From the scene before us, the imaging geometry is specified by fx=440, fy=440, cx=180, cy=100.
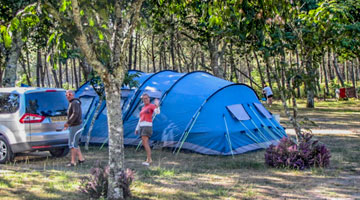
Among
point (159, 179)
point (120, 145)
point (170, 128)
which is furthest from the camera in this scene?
point (170, 128)

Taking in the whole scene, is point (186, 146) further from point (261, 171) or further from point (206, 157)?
point (261, 171)

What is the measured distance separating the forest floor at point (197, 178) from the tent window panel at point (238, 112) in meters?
1.00

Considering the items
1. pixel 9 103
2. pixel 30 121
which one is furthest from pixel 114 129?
pixel 9 103

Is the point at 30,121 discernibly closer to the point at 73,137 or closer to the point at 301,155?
the point at 73,137

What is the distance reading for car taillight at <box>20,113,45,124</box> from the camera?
9842 mm

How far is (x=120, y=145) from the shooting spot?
6391 millimetres

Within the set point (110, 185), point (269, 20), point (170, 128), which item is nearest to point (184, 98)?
point (170, 128)

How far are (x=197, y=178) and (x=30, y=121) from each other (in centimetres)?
408

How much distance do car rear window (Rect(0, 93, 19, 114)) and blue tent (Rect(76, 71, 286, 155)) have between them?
3.31m

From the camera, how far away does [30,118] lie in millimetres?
9875

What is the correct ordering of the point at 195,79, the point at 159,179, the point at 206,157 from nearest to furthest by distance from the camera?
1. the point at 159,179
2. the point at 206,157
3. the point at 195,79

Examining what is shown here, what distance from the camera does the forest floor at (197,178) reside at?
7.20 m

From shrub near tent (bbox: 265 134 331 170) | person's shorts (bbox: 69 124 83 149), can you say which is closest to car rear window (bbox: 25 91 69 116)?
person's shorts (bbox: 69 124 83 149)

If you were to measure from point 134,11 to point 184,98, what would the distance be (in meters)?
5.62
